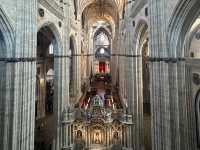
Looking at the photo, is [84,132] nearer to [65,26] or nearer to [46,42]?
[65,26]

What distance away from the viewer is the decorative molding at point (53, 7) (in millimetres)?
12569

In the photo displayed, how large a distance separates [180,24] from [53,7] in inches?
385

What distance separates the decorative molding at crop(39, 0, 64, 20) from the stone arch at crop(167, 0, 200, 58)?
8.45 m

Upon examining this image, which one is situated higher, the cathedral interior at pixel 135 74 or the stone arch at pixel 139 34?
the stone arch at pixel 139 34

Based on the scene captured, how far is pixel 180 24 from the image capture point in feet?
25.5

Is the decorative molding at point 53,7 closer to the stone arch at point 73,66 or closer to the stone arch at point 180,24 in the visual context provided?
the stone arch at point 73,66

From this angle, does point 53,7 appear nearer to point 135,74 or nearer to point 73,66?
point 135,74

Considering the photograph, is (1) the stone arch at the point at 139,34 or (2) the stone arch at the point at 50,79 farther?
(2) the stone arch at the point at 50,79

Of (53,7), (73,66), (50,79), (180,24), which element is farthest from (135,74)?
(50,79)

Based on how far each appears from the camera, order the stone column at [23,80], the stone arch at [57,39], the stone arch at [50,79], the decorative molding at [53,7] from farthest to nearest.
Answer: the stone arch at [50,79], the stone arch at [57,39], the decorative molding at [53,7], the stone column at [23,80]

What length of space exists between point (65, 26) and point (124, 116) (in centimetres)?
943

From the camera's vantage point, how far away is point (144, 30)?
14812mm

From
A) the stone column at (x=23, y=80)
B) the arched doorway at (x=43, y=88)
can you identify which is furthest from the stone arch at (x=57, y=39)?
the stone column at (x=23, y=80)

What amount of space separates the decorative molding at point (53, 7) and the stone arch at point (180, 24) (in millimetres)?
8454
